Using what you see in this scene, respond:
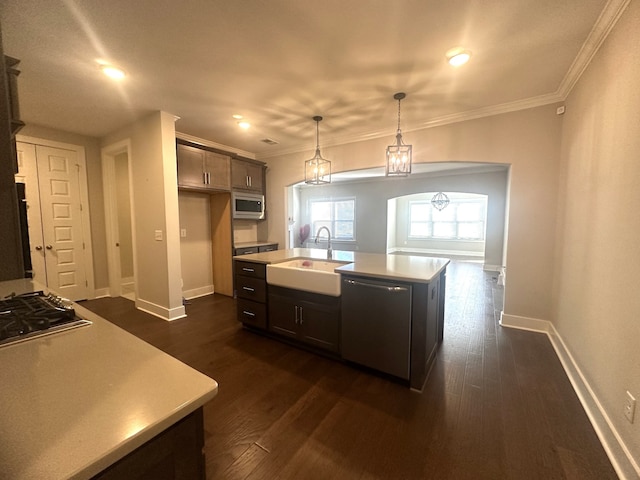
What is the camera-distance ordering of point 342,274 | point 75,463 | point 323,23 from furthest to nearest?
1. point 342,274
2. point 323,23
3. point 75,463

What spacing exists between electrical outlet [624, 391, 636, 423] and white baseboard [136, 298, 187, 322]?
13.8 ft

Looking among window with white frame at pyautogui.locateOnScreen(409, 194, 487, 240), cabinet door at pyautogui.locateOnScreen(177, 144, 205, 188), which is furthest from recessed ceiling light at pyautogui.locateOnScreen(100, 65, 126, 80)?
window with white frame at pyautogui.locateOnScreen(409, 194, 487, 240)

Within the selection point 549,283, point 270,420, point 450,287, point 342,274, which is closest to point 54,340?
point 270,420

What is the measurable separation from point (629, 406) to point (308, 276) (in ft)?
7.13

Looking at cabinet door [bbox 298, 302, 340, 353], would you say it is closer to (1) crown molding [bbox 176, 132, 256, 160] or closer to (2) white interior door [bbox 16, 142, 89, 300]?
(1) crown molding [bbox 176, 132, 256, 160]

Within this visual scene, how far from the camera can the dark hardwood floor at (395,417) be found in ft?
4.75

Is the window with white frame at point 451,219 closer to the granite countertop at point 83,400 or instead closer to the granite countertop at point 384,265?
the granite countertop at point 384,265

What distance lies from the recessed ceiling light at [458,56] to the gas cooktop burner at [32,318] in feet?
9.81

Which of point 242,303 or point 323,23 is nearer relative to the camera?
point 323,23

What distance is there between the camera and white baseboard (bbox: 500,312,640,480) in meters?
1.38

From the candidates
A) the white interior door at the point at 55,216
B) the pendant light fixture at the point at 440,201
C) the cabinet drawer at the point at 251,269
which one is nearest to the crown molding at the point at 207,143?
the white interior door at the point at 55,216

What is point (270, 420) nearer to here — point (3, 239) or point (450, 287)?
point (3, 239)

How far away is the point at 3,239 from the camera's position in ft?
5.87

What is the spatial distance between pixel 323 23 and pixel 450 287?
4.99 m
